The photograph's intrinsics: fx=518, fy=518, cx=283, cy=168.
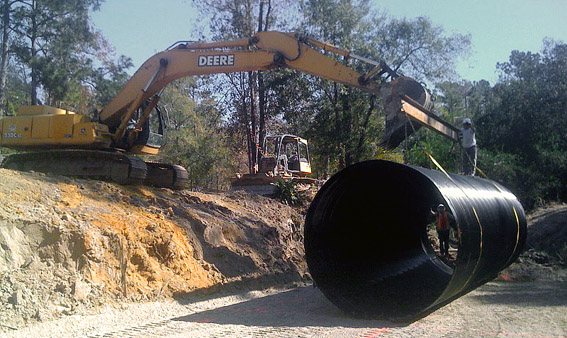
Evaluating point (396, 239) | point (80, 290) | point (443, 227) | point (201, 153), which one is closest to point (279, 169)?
point (443, 227)

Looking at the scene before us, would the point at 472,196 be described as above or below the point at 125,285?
above

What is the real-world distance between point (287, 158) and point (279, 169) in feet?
4.31

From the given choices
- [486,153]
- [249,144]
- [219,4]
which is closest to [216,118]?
[249,144]

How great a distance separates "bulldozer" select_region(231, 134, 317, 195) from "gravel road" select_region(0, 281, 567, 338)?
7.20 metres

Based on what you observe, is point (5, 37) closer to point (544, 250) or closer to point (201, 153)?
point (201, 153)

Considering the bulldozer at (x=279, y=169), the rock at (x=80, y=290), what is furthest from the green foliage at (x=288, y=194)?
the rock at (x=80, y=290)

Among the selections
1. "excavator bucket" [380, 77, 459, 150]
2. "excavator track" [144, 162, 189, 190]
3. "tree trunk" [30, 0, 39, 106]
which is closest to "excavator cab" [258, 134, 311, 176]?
"excavator track" [144, 162, 189, 190]

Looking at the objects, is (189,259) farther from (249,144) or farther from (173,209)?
(249,144)

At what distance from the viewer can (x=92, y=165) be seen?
12219 millimetres

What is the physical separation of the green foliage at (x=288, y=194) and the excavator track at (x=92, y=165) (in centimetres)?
453

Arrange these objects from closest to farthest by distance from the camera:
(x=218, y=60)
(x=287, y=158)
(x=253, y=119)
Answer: (x=218, y=60)
(x=287, y=158)
(x=253, y=119)

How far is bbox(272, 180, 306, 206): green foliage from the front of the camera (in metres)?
15.5

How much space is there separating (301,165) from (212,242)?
8688 millimetres

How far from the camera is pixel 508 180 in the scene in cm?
2062
